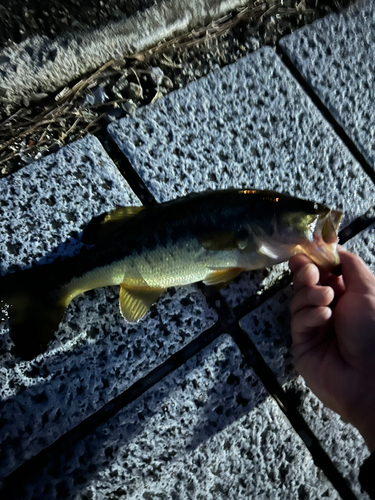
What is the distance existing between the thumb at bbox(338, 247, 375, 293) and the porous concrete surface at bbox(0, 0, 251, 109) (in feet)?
5.71

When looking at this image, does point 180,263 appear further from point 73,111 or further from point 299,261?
point 73,111

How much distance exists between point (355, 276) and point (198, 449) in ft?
3.94

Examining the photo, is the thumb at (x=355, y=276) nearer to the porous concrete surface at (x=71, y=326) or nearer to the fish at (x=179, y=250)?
the fish at (x=179, y=250)

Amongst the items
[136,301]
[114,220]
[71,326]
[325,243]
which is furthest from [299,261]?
[71,326]

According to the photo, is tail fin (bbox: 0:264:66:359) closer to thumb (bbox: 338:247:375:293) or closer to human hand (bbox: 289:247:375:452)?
human hand (bbox: 289:247:375:452)

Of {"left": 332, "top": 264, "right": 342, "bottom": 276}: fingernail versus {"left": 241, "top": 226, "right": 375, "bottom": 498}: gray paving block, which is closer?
{"left": 332, "top": 264, "right": 342, "bottom": 276}: fingernail

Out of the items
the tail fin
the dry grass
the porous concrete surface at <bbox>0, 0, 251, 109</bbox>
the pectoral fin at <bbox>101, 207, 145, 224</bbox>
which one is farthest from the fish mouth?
the porous concrete surface at <bbox>0, 0, 251, 109</bbox>

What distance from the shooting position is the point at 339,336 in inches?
75.5

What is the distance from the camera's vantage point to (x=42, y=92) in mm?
2244

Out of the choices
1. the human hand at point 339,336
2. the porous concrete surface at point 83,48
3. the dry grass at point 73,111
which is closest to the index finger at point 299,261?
the human hand at point 339,336

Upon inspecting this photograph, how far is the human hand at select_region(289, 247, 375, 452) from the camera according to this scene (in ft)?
5.87

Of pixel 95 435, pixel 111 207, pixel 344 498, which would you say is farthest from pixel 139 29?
pixel 344 498

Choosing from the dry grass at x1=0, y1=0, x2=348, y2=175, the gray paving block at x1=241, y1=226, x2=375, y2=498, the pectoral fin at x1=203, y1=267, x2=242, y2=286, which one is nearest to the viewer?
the pectoral fin at x1=203, y1=267, x2=242, y2=286

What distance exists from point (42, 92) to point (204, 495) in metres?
2.38
